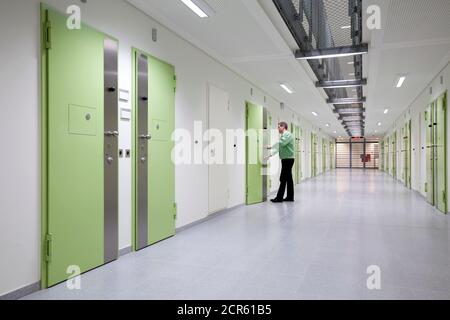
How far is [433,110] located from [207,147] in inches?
182

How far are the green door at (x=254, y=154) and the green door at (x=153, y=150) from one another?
287cm

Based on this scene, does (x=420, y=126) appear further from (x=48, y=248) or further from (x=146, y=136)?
(x=48, y=248)

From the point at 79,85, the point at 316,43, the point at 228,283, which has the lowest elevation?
the point at 228,283

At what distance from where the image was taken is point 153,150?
377 cm

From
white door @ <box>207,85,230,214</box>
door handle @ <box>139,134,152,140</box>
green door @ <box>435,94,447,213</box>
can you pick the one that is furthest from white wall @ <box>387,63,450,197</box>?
door handle @ <box>139,134,152,140</box>

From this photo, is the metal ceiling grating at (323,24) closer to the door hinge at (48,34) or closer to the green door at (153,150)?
the green door at (153,150)

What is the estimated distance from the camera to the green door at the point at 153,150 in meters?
3.52

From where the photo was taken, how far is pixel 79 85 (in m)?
2.76

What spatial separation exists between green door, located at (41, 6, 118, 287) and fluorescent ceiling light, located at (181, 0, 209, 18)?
2.93 ft

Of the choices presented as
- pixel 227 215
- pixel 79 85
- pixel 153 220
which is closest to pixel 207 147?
pixel 227 215

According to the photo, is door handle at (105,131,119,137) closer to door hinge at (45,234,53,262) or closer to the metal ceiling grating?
door hinge at (45,234,53,262)

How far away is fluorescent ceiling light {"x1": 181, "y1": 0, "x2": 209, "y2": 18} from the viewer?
11.4 feet

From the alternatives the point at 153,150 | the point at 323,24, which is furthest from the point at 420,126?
the point at 153,150

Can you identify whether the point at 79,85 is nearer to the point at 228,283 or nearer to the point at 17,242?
the point at 17,242
